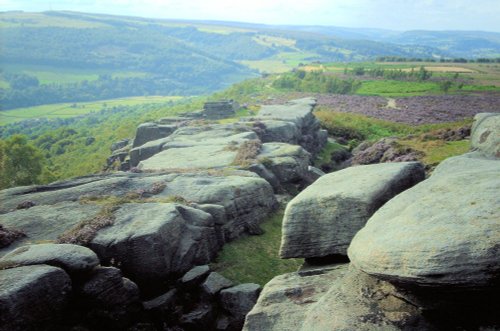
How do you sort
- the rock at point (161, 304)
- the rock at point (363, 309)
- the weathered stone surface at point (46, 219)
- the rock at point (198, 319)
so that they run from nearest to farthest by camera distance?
the rock at point (363, 309) → the rock at point (198, 319) → the rock at point (161, 304) → the weathered stone surface at point (46, 219)

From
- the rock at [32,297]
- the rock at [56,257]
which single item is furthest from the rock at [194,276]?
the rock at [32,297]

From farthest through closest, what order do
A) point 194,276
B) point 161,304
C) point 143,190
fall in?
point 143,190
point 194,276
point 161,304

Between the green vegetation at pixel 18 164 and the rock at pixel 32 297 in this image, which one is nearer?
the rock at pixel 32 297

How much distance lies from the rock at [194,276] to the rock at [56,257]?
215 inches

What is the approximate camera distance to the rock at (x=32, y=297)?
16766 mm

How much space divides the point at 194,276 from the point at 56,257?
786cm

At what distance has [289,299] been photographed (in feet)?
61.2

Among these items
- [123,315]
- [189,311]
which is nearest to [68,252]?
[123,315]

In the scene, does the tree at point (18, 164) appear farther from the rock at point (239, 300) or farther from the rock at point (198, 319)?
the rock at point (239, 300)

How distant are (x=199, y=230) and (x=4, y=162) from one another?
4216 centimetres

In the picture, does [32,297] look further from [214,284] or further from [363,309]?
[363,309]

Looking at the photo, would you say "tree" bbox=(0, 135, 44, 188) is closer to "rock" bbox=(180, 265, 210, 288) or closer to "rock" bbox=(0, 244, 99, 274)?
"rock" bbox=(0, 244, 99, 274)

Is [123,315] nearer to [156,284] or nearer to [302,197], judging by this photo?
[156,284]

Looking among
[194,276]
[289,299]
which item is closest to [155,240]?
[194,276]
